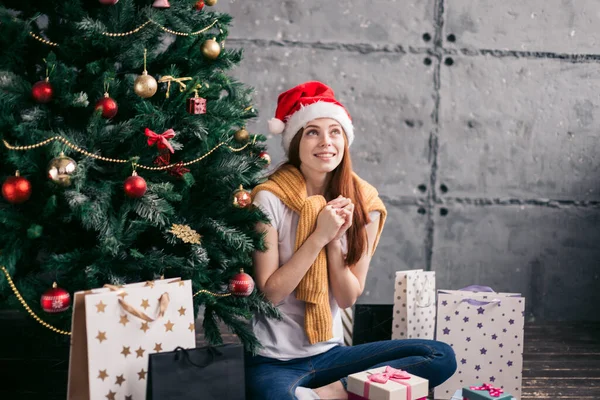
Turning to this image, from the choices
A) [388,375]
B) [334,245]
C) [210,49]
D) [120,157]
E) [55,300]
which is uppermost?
[210,49]

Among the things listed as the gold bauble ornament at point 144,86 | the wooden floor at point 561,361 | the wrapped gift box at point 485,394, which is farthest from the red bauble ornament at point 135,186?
the wooden floor at point 561,361

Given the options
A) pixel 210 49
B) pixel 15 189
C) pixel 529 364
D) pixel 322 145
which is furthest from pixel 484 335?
pixel 15 189

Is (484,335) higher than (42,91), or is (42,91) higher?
(42,91)

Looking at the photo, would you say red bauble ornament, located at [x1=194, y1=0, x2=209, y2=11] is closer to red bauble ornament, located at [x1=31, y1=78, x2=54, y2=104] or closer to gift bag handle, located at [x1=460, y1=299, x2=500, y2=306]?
red bauble ornament, located at [x1=31, y1=78, x2=54, y2=104]

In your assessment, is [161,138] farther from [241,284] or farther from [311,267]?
[311,267]

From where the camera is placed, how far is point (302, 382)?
195 cm

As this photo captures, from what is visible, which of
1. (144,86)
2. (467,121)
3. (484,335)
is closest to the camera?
(144,86)

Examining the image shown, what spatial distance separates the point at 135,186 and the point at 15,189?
0.97ft

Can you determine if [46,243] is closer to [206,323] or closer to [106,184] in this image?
[106,184]

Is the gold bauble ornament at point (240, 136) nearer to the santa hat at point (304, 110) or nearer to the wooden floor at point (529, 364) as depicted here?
the santa hat at point (304, 110)

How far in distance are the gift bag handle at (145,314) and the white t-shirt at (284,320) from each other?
1.49 feet

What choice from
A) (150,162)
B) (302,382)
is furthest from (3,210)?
(302,382)

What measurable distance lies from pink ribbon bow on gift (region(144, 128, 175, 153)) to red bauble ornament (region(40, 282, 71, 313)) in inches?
18.2

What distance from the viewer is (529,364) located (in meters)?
2.75
